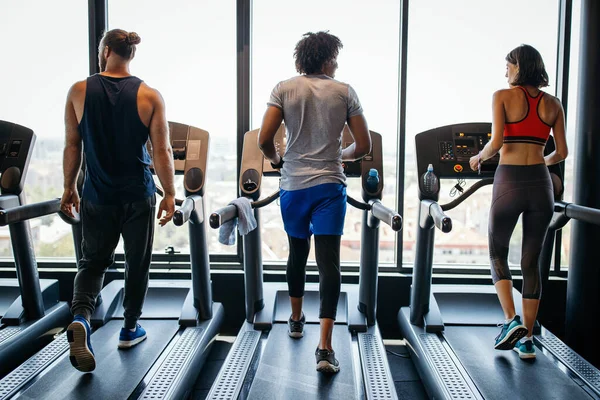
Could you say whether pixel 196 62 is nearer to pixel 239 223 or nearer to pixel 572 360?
pixel 239 223

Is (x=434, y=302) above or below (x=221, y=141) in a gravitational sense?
below

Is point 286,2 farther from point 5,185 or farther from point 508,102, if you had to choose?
point 5,185

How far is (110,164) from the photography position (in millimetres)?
2529

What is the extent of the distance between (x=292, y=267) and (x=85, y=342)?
109cm

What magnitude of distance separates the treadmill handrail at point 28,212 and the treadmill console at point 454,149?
7.16ft

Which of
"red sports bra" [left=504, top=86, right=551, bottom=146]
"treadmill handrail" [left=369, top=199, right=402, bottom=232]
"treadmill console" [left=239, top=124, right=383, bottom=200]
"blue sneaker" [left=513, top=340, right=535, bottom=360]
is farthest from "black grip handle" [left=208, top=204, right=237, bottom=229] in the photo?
"blue sneaker" [left=513, top=340, right=535, bottom=360]

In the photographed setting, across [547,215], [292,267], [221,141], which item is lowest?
[292,267]

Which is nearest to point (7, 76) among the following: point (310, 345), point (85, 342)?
point (85, 342)

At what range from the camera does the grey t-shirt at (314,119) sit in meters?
2.42

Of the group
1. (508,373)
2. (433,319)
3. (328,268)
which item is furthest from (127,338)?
(508,373)

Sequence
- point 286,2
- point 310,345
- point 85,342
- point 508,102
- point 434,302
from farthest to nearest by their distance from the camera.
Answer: point 286,2
point 434,302
point 310,345
point 508,102
point 85,342

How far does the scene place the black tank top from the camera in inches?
97.3

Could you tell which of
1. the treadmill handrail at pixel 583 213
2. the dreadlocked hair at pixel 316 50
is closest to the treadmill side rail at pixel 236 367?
the dreadlocked hair at pixel 316 50

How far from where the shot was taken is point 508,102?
2635 millimetres
